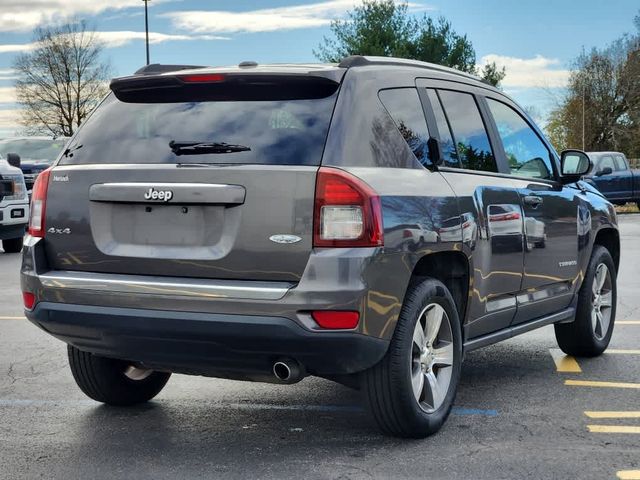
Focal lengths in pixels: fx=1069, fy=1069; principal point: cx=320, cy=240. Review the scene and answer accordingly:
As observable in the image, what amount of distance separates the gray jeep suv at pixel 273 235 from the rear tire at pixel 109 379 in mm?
19

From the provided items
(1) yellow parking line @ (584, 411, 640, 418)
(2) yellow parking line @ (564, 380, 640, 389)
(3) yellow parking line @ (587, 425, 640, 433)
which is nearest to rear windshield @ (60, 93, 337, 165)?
(3) yellow parking line @ (587, 425, 640, 433)

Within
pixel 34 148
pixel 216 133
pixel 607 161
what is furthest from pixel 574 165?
pixel 607 161

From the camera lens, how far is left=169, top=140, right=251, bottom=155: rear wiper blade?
461 cm

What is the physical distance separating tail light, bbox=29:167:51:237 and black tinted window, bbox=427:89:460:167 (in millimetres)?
1935

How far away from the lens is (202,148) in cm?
466

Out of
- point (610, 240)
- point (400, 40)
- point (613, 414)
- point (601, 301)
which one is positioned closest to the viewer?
point (613, 414)

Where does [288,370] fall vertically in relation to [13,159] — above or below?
below

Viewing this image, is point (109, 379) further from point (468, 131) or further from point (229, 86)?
point (468, 131)

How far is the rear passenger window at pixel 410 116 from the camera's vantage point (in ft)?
16.4

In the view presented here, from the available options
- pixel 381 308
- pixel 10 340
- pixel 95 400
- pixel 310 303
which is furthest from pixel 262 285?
pixel 10 340

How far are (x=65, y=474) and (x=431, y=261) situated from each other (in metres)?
1.92

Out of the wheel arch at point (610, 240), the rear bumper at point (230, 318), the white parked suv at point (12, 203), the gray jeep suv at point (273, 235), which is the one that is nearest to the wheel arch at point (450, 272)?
the gray jeep suv at point (273, 235)

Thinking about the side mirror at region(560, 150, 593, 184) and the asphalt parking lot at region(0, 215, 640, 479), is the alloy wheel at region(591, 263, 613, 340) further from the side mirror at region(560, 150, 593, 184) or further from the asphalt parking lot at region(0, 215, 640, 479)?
the side mirror at region(560, 150, 593, 184)

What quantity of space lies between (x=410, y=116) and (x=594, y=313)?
2.70 m
